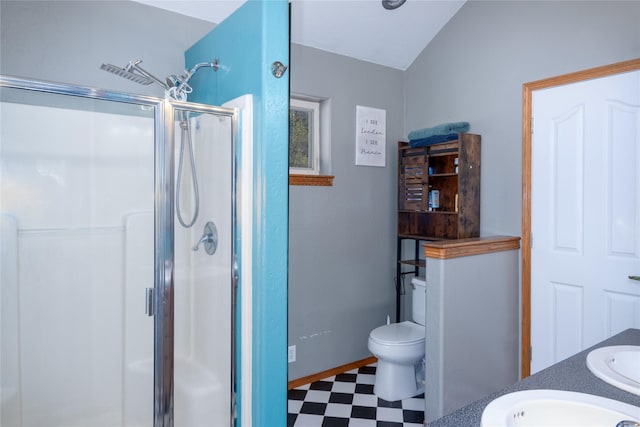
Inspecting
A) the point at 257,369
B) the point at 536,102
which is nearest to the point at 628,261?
the point at 536,102

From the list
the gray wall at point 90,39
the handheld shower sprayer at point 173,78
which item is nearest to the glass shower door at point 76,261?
the handheld shower sprayer at point 173,78

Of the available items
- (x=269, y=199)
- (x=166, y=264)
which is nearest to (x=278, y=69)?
(x=269, y=199)

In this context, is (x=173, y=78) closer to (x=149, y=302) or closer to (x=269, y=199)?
(x=269, y=199)

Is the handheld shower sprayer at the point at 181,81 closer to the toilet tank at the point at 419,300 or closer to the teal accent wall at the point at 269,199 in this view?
the teal accent wall at the point at 269,199

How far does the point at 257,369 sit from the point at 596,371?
1239mm

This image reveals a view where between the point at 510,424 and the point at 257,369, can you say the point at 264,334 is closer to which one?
the point at 257,369

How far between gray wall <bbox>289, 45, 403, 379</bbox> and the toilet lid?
418 mm

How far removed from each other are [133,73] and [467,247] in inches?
75.6

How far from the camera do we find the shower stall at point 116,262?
1.78 metres

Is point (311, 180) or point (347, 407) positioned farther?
point (311, 180)

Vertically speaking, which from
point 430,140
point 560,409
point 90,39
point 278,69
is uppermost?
point 90,39

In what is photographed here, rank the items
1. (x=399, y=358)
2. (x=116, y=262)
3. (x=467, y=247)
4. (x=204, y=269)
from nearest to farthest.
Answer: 1. (x=204, y=269)
2. (x=116, y=262)
3. (x=467, y=247)
4. (x=399, y=358)

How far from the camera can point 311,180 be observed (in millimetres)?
2920

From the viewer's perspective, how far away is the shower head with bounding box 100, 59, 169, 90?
1.88 meters
